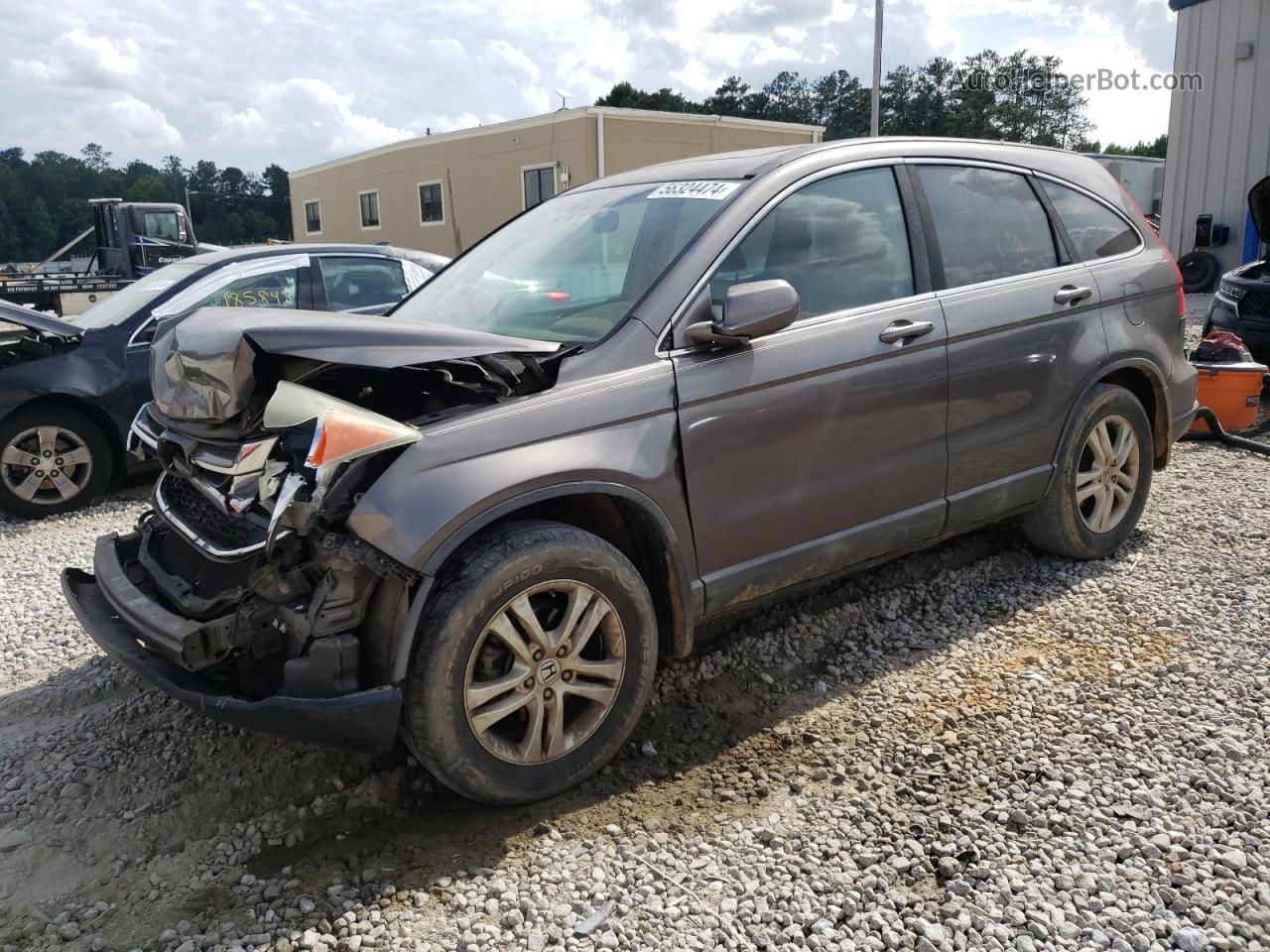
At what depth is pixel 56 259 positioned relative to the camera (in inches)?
1089

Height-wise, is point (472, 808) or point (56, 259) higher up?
point (56, 259)

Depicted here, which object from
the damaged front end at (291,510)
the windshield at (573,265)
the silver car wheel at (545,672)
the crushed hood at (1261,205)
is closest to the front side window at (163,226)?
the windshield at (573,265)

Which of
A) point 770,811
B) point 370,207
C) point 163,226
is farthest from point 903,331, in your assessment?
point 370,207

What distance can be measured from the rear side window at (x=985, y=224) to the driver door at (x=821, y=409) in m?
0.23

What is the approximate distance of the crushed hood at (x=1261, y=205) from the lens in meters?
8.49

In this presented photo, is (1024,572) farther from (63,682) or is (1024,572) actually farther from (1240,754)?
(63,682)

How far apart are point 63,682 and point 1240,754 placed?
432 cm

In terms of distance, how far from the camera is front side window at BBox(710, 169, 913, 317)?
3.41 metres

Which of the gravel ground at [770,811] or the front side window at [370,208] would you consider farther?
the front side window at [370,208]

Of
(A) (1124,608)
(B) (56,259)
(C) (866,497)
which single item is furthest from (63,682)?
(B) (56,259)

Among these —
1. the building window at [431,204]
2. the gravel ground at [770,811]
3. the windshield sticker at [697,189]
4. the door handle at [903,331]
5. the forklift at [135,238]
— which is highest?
the building window at [431,204]

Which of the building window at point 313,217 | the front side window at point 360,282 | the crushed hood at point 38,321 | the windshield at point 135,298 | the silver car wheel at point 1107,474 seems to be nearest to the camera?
the silver car wheel at point 1107,474

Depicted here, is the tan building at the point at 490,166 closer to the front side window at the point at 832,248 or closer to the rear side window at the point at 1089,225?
the rear side window at the point at 1089,225

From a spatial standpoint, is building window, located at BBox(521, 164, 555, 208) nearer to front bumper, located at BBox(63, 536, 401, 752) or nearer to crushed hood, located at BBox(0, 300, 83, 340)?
crushed hood, located at BBox(0, 300, 83, 340)
